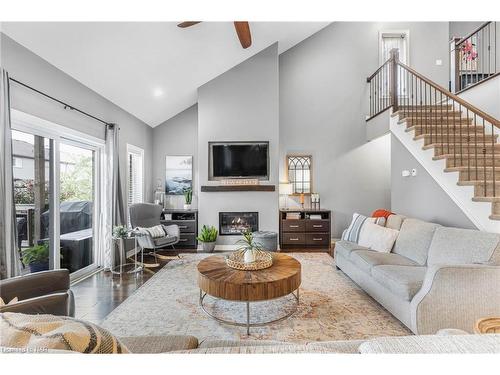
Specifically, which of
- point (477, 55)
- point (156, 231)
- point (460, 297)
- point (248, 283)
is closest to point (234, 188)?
point (156, 231)

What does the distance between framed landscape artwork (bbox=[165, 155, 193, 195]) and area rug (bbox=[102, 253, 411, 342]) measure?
107 inches

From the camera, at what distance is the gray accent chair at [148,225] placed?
3.92m

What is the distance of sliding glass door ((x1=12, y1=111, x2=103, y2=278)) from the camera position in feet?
8.55

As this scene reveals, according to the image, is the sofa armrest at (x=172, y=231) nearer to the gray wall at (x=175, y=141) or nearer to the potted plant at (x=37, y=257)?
the gray wall at (x=175, y=141)

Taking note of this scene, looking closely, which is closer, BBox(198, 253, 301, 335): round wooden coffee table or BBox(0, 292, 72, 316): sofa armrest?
BBox(0, 292, 72, 316): sofa armrest

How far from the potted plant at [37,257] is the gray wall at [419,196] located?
15.8 feet

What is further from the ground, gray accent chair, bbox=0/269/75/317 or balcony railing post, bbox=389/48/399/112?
balcony railing post, bbox=389/48/399/112

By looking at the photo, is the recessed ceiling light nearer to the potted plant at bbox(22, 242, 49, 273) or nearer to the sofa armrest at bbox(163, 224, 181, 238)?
the sofa armrest at bbox(163, 224, 181, 238)

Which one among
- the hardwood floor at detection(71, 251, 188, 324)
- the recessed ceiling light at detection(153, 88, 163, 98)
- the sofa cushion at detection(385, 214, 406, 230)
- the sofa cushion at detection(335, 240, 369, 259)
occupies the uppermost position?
the recessed ceiling light at detection(153, 88, 163, 98)

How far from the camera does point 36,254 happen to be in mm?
2781

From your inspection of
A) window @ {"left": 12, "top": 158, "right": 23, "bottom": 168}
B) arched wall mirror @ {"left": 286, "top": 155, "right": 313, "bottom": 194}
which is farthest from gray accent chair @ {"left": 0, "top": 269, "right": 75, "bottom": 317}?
arched wall mirror @ {"left": 286, "top": 155, "right": 313, "bottom": 194}

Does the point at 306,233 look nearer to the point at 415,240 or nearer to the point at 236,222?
the point at 236,222

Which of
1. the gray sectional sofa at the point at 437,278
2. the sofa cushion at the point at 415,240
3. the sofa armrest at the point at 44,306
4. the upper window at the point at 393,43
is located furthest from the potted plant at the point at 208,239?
the upper window at the point at 393,43

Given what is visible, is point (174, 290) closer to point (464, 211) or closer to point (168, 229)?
point (168, 229)
